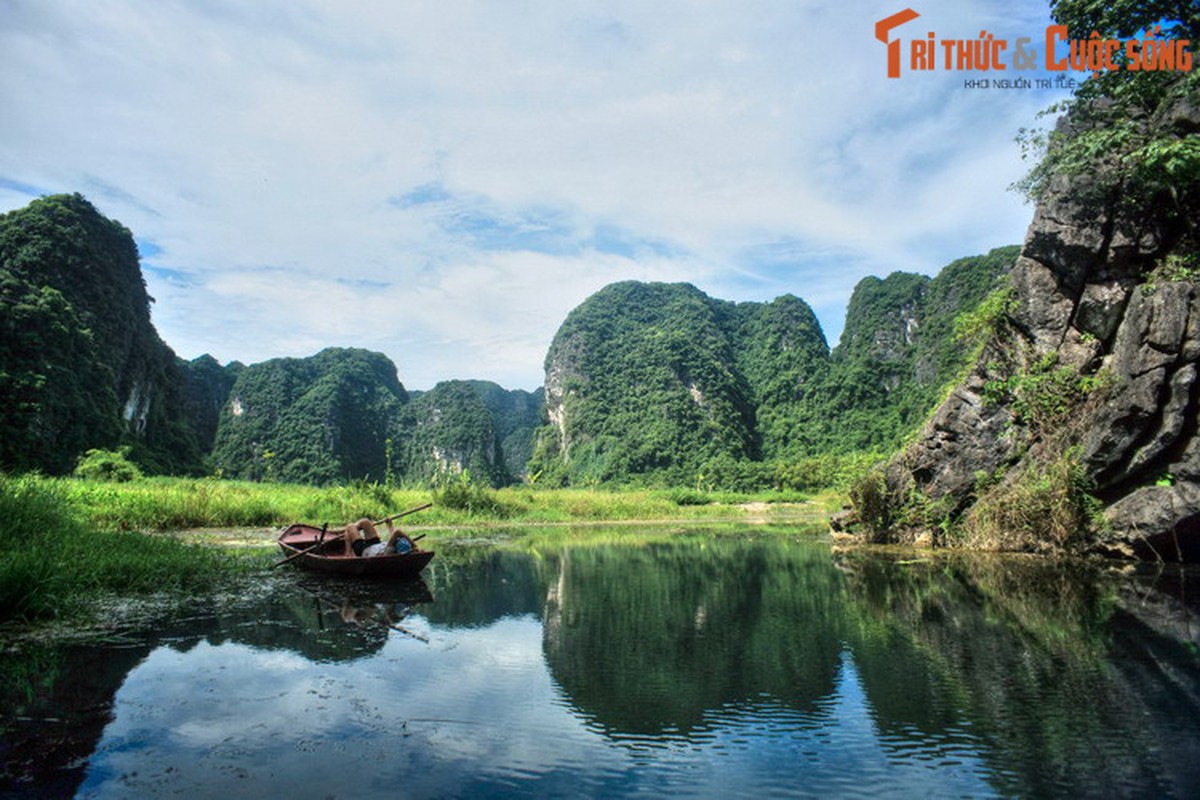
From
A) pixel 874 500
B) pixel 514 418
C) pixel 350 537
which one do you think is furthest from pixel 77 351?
pixel 514 418

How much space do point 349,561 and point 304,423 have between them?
63425 millimetres

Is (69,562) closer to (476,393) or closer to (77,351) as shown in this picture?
(77,351)

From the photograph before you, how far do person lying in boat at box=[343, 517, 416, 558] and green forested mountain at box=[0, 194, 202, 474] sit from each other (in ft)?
65.5

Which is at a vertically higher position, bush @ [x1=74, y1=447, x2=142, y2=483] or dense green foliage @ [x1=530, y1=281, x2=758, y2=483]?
dense green foliage @ [x1=530, y1=281, x2=758, y2=483]

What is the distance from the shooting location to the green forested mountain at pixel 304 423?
2473 inches

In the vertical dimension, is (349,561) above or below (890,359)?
below

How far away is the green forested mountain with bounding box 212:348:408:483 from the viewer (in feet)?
206

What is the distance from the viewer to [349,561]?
29.0 ft

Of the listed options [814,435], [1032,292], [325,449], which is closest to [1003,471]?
[1032,292]

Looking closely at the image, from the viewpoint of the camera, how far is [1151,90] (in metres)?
9.93

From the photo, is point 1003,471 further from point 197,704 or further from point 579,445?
point 579,445

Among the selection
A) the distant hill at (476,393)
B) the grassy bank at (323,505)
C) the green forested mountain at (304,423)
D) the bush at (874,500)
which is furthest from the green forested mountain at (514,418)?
the bush at (874,500)

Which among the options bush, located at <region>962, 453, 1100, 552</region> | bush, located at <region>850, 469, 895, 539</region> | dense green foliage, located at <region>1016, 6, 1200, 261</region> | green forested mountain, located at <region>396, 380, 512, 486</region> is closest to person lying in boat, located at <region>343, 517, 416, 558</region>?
bush, located at <region>850, 469, 895, 539</region>

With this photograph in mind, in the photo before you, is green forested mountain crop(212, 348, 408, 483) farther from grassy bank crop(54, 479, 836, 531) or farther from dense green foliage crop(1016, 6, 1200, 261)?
dense green foliage crop(1016, 6, 1200, 261)
